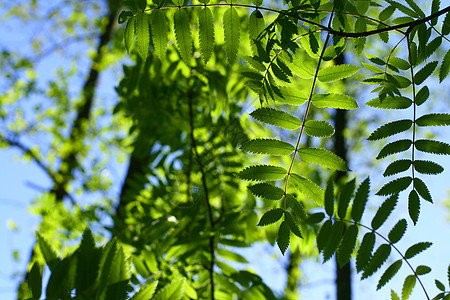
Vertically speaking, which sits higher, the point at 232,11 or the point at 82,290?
the point at 232,11

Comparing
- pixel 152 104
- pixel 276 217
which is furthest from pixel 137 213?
pixel 276 217

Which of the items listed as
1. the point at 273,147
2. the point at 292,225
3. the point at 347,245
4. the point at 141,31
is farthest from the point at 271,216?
the point at 141,31

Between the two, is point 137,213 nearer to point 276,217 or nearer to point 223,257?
Result: point 223,257

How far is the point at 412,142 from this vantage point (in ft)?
3.74

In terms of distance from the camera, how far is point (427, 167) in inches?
43.4

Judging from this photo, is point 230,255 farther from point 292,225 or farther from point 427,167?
point 427,167

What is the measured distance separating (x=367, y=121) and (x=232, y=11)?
7.37 m

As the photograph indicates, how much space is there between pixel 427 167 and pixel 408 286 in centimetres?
36

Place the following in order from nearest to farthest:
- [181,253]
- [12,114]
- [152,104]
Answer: [181,253] → [152,104] → [12,114]

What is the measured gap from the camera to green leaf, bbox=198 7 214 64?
105 cm

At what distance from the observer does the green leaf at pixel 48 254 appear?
0.73 metres

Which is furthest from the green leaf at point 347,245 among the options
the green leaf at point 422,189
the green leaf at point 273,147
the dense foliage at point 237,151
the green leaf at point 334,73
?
the green leaf at point 334,73

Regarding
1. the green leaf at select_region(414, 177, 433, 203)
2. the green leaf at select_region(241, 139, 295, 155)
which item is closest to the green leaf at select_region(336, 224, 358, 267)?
the green leaf at select_region(414, 177, 433, 203)

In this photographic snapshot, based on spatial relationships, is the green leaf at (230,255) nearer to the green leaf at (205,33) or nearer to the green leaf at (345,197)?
the green leaf at (345,197)
